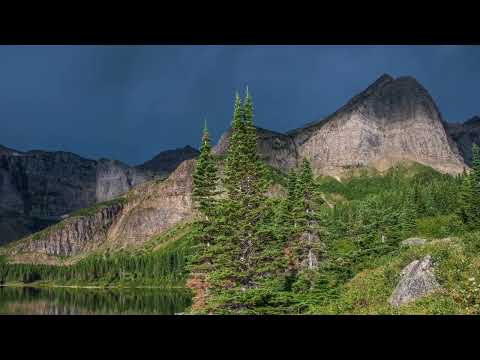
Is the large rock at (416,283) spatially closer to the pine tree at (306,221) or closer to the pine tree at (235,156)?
the pine tree at (235,156)

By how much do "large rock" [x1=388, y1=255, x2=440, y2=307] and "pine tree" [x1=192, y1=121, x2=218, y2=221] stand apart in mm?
18076

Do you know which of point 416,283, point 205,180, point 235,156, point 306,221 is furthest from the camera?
point 306,221

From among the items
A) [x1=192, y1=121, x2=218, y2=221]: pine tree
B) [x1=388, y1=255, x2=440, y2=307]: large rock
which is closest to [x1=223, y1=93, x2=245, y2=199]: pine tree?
[x1=192, y1=121, x2=218, y2=221]: pine tree

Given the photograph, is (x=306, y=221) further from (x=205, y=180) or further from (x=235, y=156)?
(x=235, y=156)

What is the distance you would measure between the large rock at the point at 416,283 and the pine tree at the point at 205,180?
712 inches

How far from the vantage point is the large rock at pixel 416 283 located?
22156 millimetres

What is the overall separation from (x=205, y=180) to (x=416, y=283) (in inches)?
846

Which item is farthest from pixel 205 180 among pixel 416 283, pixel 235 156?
pixel 416 283

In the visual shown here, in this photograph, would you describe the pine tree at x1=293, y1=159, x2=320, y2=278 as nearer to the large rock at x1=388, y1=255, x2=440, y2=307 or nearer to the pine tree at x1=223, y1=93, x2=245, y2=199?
the pine tree at x1=223, y1=93, x2=245, y2=199

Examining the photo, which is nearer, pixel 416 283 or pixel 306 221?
pixel 416 283

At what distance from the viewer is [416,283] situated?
22922mm

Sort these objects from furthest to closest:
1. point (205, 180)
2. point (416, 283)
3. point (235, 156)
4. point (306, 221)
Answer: point (306, 221)
point (205, 180)
point (235, 156)
point (416, 283)
